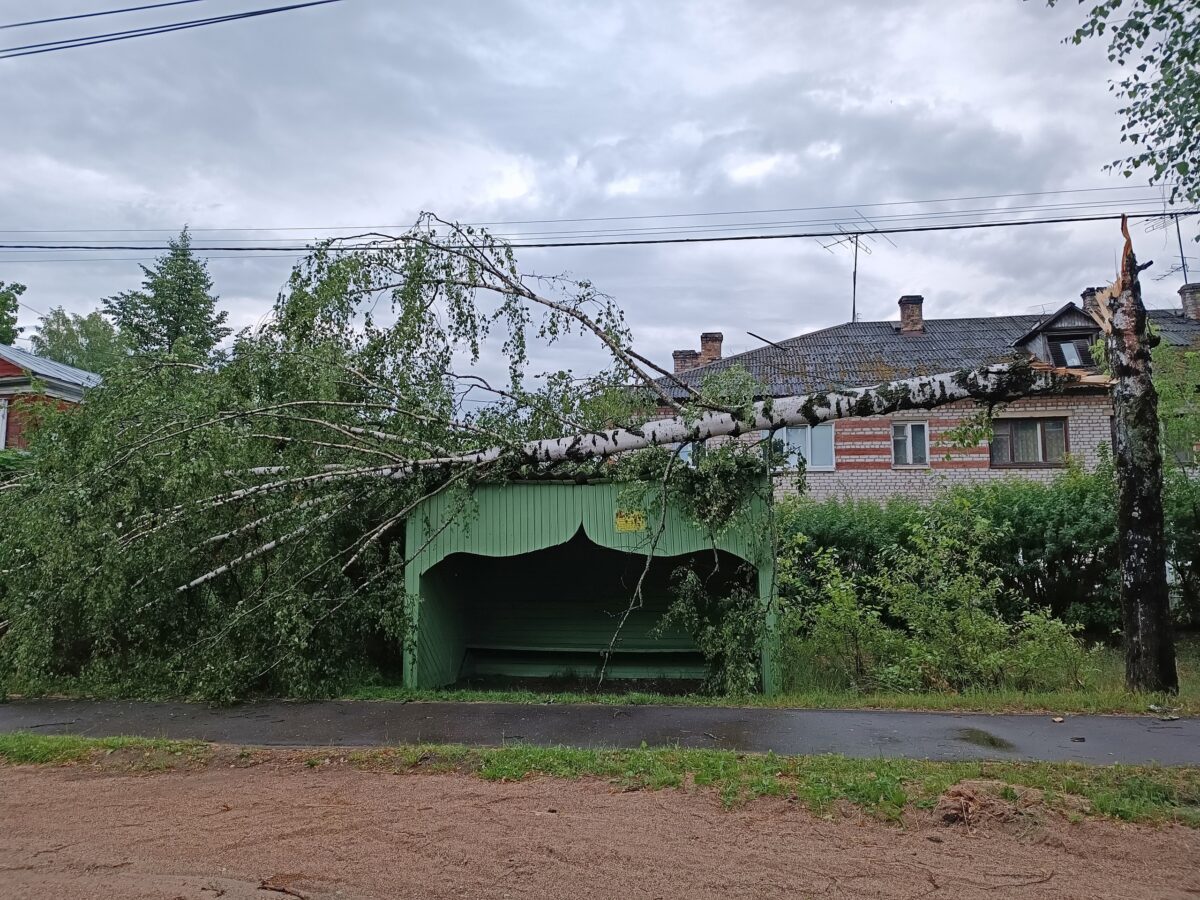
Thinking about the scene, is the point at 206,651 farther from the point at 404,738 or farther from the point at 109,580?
the point at 404,738

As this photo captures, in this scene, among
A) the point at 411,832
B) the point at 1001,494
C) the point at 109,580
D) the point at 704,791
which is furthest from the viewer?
the point at 1001,494

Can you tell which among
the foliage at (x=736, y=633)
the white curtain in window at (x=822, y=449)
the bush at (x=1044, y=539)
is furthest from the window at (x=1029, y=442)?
the foliage at (x=736, y=633)

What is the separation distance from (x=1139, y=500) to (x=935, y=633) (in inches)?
93.8

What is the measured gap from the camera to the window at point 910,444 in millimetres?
21016

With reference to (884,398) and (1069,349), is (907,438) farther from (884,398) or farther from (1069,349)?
(884,398)

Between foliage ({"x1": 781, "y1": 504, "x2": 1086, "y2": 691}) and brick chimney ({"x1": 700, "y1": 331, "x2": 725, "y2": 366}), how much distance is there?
684 inches

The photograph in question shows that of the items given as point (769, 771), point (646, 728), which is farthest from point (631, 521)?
point (769, 771)

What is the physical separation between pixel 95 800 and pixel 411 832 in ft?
8.06

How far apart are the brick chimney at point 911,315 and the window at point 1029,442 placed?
4.47 m

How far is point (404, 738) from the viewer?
703 cm

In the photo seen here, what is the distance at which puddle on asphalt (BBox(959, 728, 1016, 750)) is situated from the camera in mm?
6449

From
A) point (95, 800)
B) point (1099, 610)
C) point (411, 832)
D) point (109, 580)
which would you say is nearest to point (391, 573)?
point (109, 580)

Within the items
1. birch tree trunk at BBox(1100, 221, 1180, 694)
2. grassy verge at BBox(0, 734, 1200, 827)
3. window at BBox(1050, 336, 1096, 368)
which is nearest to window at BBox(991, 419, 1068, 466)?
window at BBox(1050, 336, 1096, 368)

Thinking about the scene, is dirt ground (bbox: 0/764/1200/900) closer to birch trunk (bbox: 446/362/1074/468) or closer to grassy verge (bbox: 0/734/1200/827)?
grassy verge (bbox: 0/734/1200/827)
